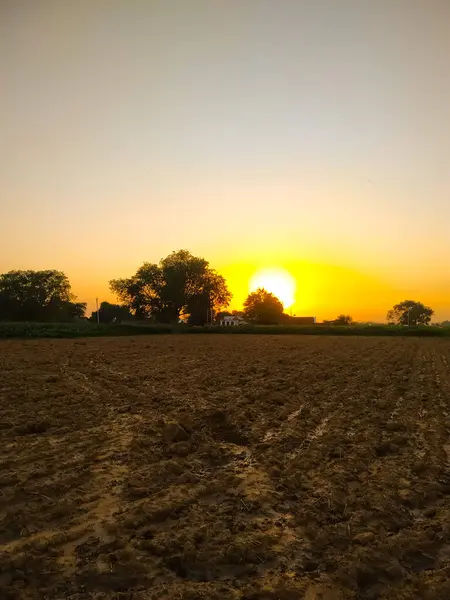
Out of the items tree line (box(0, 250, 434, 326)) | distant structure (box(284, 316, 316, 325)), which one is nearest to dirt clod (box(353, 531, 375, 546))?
tree line (box(0, 250, 434, 326))

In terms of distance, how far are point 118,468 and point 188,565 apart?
2.39m

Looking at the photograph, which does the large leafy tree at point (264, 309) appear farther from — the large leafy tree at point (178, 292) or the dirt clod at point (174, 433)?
the dirt clod at point (174, 433)

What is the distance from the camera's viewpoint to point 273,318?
95125 millimetres

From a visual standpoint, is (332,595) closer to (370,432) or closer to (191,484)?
(191,484)

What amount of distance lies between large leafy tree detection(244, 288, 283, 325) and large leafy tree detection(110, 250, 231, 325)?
15179 mm

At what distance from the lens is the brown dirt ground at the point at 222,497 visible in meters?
3.49

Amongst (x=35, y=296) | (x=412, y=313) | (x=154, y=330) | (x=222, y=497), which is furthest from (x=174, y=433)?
(x=412, y=313)

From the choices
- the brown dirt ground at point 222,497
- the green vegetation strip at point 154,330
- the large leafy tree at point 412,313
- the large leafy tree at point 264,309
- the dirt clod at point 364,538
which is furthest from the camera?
the large leafy tree at point 412,313

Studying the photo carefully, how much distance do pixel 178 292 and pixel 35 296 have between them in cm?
2750

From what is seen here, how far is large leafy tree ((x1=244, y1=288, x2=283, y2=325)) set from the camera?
9519 centimetres

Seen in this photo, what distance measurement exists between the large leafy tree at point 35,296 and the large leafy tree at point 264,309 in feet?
118

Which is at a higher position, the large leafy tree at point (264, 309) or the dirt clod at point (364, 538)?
the large leafy tree at point (264, 309)

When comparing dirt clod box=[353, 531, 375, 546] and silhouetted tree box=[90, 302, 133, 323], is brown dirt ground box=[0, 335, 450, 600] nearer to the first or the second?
dirt clod box=[353, 531, 375, 546]

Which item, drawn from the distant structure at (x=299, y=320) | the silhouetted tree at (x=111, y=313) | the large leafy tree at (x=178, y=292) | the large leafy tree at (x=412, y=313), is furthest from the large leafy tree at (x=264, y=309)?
the large leafy tree at (x=412, y=313)
